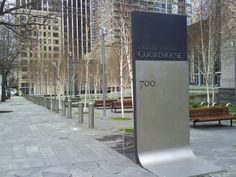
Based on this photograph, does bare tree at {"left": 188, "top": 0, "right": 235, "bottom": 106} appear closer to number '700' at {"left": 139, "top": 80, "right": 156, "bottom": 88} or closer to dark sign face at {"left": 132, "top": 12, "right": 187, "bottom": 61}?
dark sign face at {"left": 132, "top": 12, "right": 187, "bottom": 61}

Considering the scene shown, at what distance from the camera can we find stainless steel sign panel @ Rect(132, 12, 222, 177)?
8688mm

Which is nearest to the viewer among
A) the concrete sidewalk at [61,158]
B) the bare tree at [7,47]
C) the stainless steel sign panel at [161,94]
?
the concrete sidewalk at [61,158]

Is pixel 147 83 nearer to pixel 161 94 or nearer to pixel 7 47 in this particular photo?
pixel 161 94

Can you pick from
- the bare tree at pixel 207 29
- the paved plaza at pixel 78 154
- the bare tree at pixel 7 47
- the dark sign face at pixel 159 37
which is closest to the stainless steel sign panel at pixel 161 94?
the dark sign face at pixel 159 37

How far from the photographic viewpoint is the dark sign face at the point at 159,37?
878 centimetres

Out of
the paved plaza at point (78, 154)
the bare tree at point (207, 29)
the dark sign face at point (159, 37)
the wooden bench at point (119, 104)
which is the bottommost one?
the paved plaza at point (78, 154)

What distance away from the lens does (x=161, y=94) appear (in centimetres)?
902

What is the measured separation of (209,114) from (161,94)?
8171 millimetres

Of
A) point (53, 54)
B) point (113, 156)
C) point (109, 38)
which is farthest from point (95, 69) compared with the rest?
point (113, 156)

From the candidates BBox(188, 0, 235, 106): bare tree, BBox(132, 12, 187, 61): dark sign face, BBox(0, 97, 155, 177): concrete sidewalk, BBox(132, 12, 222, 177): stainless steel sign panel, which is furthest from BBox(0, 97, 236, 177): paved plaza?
BBox(188, 0, 235, 106): bare tree

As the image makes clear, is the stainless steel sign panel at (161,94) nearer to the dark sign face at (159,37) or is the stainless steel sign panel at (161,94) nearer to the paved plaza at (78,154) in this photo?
the dark sign face at (159,37)

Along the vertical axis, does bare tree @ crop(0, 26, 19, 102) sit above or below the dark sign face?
above

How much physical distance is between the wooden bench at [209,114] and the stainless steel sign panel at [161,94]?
6.70 metres

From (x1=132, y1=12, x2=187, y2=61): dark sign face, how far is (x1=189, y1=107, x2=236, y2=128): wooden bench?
6969 mm
